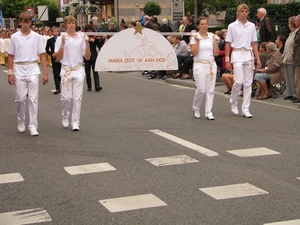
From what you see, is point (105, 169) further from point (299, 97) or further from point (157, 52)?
point (157, 52)

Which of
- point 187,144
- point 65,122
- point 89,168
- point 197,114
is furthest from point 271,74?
point 89,168

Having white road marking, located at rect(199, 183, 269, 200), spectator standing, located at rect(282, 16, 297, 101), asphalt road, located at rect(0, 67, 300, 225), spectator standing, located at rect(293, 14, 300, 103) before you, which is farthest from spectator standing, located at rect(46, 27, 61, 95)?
white road marking, located at rect(199, 183, 269, 200)

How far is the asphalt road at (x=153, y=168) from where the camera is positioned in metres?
6.55

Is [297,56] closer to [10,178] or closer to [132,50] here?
[132,50]

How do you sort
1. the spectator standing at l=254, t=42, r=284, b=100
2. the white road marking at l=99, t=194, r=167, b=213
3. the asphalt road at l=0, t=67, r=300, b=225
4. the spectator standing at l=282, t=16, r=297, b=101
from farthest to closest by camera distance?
the spectator standing at l=254, t=42, r=284, b=100
the spectator standing at l=282, t=16, r=297, b=101
the white road marking at l=99, t=194, r=167, b=213
the asphalt road at l=0, t=67, r=300, b=225

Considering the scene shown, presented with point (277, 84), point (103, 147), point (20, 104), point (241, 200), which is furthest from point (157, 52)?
point (241, 200)

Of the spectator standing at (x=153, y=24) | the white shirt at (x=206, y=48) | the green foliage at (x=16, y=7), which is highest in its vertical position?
the white shirt at (x=206, y=48)

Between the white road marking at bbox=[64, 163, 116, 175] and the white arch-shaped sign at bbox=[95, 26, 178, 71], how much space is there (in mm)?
10420

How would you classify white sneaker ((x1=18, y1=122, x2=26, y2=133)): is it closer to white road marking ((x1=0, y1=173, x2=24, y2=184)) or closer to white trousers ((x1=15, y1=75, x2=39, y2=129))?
white trousers ((x1=15, y1=75, x2=39, y2=129))

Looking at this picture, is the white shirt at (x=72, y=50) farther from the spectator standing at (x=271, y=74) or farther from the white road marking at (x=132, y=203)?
the spectator standing at (x=271, y=74)

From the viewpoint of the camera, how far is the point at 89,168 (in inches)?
337

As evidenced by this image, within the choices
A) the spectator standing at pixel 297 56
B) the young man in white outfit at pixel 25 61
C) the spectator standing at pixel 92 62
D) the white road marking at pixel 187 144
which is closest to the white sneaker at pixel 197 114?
the white road marking at pixel 187 144

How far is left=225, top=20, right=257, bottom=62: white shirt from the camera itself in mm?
12852

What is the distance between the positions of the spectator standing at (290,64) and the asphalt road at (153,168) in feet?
4.44
